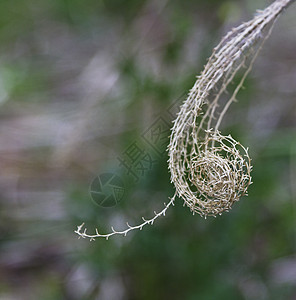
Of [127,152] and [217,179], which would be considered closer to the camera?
[217,179]

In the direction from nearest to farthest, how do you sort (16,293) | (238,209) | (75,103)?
(238,209) → (16,293) → (75,103)

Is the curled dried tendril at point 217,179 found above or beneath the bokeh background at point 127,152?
beneath

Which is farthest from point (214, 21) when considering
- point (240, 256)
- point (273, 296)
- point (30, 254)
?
point (30, 254)

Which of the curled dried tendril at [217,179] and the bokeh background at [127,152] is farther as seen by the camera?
the bokeh background at [127,152]

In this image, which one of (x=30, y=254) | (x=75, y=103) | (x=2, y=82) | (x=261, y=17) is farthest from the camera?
(x=75, y=103)

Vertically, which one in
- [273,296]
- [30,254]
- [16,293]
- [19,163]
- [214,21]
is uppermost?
[19,163]

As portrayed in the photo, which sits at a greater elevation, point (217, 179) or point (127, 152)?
point (127, 152)

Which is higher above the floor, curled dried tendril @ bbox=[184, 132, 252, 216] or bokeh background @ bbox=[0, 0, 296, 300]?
bokeh background @ bbox=[0, 0, 296, 300]

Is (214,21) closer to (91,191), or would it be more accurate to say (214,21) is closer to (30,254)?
(91,191)
